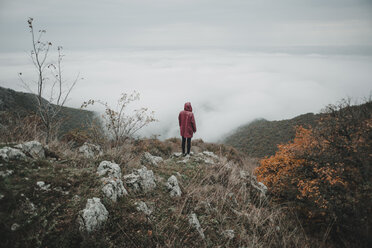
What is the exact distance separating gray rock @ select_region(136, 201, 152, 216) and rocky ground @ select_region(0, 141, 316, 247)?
0.05 ft

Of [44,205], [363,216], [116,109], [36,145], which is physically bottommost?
[363,216]

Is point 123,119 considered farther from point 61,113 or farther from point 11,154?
point 11,154

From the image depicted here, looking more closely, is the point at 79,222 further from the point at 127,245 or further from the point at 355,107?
the point at 355,107

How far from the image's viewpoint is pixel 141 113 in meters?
5.60

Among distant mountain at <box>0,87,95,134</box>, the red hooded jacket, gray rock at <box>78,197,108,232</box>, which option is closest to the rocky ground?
gray rock at <box>78,197,108,232</box>

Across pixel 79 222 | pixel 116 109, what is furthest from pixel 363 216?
pixel 116 109

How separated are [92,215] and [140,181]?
1232mm

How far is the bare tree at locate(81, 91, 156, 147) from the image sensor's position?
17.4 feet

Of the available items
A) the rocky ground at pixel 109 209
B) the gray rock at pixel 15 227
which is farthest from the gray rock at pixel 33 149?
the gray rock at pixel 15 227

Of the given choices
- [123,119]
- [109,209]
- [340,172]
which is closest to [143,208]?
[109,209]

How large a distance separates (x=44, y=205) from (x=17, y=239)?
443mm

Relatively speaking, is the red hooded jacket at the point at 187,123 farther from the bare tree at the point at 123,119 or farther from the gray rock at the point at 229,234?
the gray rock at the point at 229,234

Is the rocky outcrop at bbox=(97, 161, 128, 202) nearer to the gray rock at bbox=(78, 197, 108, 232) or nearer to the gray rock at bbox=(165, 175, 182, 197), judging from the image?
the gray rock at bbox=(78, 197, 108, 232)

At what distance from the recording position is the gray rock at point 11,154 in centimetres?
250
